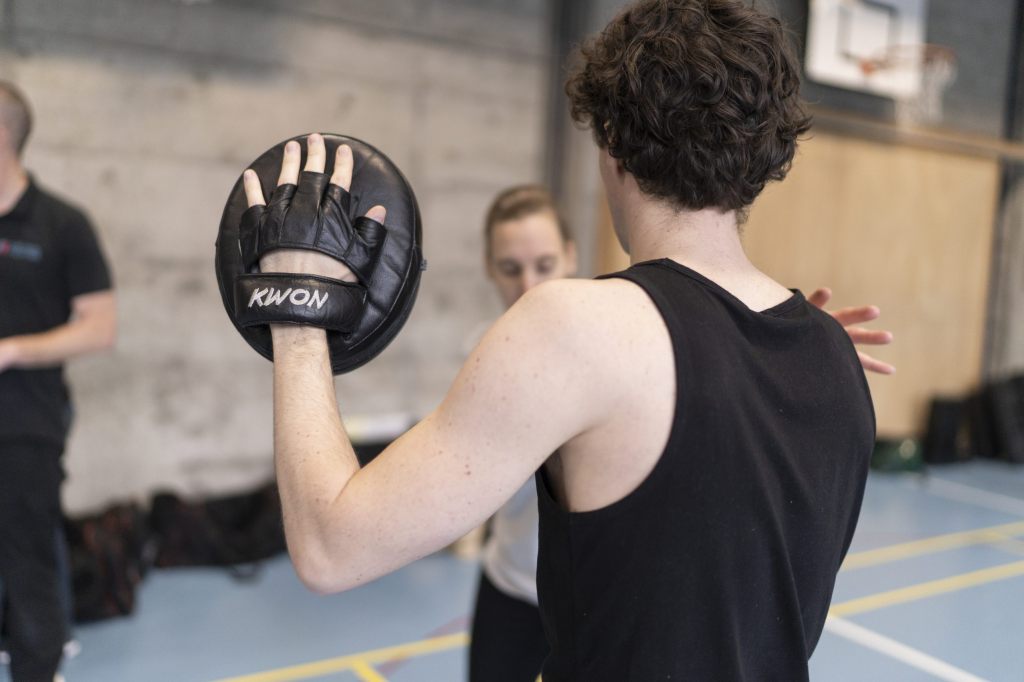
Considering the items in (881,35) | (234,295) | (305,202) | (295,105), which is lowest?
(234,295)

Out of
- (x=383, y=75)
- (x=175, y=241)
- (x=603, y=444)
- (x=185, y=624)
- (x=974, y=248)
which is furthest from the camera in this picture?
(x=974, y=248)

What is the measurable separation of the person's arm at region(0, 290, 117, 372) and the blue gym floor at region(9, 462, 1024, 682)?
51.4 inches

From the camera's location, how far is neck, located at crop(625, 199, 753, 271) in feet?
3.40

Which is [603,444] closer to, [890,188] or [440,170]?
A: [440,170]

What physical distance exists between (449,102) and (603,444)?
4817 mm

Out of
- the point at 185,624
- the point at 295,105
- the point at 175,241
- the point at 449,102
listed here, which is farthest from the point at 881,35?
the point at 185,624

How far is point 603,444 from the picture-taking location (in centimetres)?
91

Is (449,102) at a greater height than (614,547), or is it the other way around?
(449,102)

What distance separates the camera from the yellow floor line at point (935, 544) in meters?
4.88

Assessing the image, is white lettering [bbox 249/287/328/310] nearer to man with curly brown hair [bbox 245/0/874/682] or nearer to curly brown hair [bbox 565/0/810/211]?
man with curly brown hair [bbox 245/0/874/682]

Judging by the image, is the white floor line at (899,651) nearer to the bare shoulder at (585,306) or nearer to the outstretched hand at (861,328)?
the outstretched hand at (861,328)

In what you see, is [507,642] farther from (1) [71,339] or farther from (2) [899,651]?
(2) [899,651]

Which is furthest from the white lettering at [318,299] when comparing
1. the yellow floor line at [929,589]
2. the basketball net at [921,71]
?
the basketball net at [921,71]

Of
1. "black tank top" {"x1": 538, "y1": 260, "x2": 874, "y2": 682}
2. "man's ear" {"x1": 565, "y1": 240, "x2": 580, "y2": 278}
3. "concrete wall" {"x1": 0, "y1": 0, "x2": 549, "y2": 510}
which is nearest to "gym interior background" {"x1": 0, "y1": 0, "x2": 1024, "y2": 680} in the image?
"concrete wall" {"x1": 0, "y1": 0, "x2": 549, "y2": 510}
